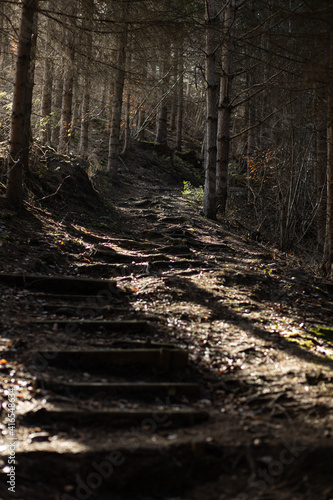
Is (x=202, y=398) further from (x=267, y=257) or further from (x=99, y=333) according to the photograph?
(x=267, y=257)

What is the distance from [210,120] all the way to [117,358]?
32.9ft

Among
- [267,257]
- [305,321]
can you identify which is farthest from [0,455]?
[267,257]

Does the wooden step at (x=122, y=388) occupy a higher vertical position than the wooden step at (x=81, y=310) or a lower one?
lower

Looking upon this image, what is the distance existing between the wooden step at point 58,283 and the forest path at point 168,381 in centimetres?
2

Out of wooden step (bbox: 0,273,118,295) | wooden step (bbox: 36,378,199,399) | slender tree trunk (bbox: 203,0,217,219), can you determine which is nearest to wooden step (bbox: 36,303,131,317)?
wooden step (bbox: 0,273,118,295)

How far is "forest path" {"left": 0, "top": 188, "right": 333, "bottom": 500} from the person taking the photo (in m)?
2.88

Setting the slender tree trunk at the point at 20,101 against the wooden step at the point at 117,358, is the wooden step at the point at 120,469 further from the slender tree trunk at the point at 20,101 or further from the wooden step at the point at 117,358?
the slender tree trunk at the point at 20,101

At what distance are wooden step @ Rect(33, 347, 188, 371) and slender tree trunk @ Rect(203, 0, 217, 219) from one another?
9135mm

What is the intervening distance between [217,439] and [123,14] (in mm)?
8075

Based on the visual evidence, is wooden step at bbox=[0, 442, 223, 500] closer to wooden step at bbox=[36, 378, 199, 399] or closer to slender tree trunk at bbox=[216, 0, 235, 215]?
wooden step at bbox=[36, 378, 199, 399]

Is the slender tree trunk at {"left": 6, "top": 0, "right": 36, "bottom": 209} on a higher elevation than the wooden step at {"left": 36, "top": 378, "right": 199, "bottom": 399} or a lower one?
higher

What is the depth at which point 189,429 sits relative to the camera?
11.1 ft

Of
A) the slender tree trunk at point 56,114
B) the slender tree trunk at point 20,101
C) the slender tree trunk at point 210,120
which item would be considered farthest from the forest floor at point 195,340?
the slender tree trunk at point 56,114

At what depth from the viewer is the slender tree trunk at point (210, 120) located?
1211 centimetres
